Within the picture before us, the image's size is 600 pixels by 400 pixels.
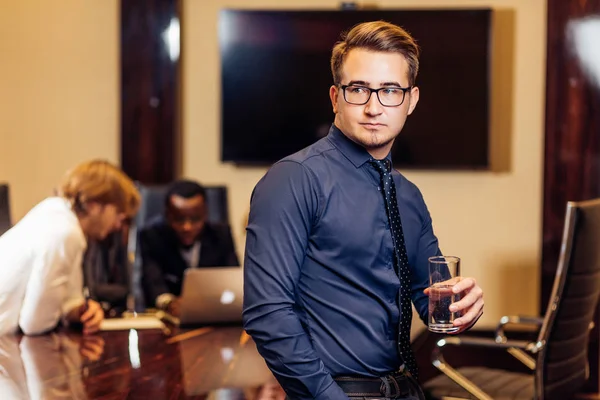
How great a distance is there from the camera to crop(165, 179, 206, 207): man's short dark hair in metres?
3.88

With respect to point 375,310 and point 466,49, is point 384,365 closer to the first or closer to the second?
point 375,310

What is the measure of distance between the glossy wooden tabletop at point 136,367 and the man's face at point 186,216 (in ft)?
3.05

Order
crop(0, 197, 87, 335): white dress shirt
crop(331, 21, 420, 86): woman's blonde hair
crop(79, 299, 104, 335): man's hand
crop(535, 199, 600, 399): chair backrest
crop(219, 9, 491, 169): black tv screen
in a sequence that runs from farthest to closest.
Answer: crop(219, 9, 491, 169): black tv screen
crop(79, 299, 104, 335): man's hand
crop(0, 197, 87, 335): white dress shirt
crop(535, 199, 600, 399): chair backrest
crop(331, 21, 420, 86): woman's blonde hair

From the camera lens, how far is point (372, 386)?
1628 millimetres

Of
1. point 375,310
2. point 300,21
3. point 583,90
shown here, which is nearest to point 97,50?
point 300,21

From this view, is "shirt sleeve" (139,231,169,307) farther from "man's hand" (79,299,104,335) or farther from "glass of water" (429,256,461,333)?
"glass of water" (429,256,461,333)

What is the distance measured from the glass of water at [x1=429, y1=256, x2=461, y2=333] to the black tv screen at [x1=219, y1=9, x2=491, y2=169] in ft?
11.2

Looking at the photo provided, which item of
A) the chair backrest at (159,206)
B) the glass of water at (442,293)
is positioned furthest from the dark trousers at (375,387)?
the chair backrest at (159,206)

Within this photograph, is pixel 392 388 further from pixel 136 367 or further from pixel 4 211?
pixel 4 211

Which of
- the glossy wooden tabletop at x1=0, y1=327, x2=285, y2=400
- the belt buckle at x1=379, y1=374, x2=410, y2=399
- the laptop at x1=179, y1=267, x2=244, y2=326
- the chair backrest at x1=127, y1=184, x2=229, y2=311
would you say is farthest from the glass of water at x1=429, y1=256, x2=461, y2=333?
the chair backrest at x1=127, y1=184, x2=229, y2=311

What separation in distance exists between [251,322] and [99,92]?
405cm

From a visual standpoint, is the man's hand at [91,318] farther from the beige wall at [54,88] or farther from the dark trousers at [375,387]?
the beige wall at [54,88]

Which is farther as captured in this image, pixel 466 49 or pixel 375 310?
pixel 466 49

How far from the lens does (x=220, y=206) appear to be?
433 cm
